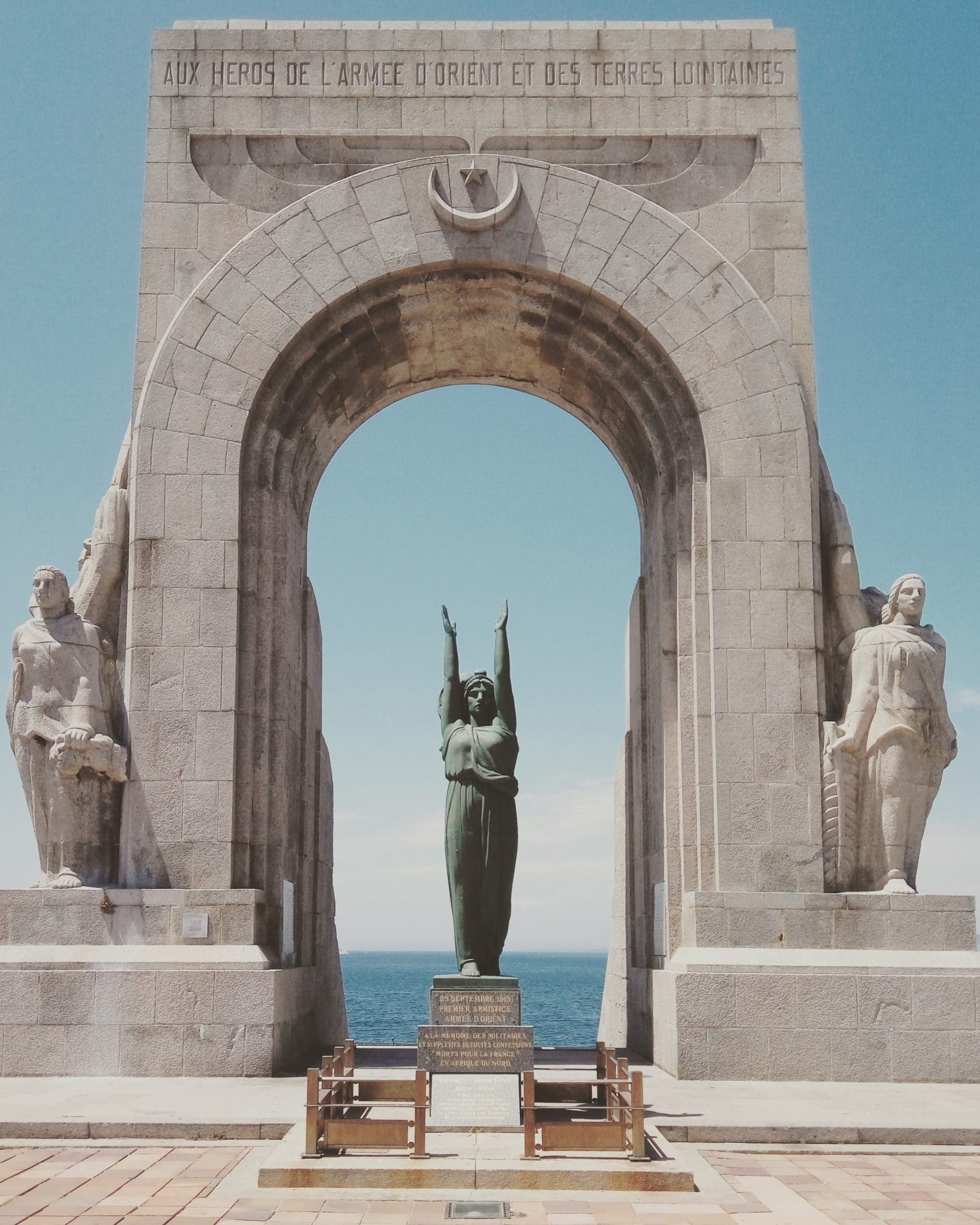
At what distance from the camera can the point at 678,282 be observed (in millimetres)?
14336

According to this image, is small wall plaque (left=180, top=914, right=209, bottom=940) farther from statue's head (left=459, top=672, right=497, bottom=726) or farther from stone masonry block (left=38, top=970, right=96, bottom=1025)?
statue's head (left=459, top=672, right=497, bottom=726)

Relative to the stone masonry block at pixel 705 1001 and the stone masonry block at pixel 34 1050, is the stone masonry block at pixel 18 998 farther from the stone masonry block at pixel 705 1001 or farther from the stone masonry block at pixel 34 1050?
the stone masonry block at pixel 705 1001

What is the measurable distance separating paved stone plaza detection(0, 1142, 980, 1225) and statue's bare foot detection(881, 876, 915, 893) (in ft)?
12.3

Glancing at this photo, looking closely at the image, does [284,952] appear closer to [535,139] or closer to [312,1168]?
[312,1168]

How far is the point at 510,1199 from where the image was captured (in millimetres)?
7625

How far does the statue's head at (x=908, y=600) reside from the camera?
43.7 feet

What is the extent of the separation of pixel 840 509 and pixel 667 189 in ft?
13.0

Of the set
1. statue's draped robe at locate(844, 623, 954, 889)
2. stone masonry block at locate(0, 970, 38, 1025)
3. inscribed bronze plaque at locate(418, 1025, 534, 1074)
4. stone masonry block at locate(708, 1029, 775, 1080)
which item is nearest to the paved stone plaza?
inscribed bronze plaque at locate(418, 1025, 534, 1074)

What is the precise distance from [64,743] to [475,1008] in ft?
16.5

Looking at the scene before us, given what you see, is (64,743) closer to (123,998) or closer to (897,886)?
(123,998)

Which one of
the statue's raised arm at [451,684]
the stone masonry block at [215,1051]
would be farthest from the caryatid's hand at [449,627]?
the stone masonry block at [215,1051]

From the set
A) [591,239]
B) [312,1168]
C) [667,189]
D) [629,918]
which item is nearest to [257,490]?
[591,239]

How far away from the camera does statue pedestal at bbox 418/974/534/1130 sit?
29.6 ft

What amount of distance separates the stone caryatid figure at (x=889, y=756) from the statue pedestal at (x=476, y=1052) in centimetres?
435
